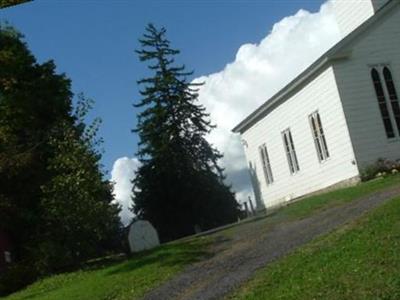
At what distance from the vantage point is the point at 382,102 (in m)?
27.1

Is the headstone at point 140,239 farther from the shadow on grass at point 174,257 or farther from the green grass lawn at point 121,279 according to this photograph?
the shadow on grass at point 174,257

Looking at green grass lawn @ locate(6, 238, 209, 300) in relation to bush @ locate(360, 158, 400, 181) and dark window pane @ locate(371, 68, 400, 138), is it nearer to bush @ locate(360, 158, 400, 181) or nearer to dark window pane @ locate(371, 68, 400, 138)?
bush @ locate(360, 158, 400, 181)

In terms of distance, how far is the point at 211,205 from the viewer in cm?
5197

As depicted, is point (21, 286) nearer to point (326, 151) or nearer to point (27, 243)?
point (27, 243)

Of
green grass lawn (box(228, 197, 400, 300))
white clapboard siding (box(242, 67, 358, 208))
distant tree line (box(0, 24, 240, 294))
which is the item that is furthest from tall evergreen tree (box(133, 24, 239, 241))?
green grass lawn (box(228, 197, 400, 300))

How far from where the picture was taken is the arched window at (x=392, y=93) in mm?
27250

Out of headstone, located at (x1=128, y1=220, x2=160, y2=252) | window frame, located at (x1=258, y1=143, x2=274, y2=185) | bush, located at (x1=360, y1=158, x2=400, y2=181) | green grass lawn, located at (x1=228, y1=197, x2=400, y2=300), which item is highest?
window frame, located at (x1=258, y1=143, x2=274, y2=185)

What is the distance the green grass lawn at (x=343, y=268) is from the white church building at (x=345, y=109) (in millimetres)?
11411

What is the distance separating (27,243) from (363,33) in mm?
17859

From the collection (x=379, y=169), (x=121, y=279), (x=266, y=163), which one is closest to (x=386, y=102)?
(x=379, y=169)

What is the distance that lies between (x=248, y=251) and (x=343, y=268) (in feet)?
19.1

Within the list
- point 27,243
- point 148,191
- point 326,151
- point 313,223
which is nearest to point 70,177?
point 27,243

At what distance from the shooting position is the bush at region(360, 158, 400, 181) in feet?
82.9

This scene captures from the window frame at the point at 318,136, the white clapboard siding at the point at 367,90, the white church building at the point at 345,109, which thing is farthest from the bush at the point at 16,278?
the white clapboard siding at the point at 367,90
